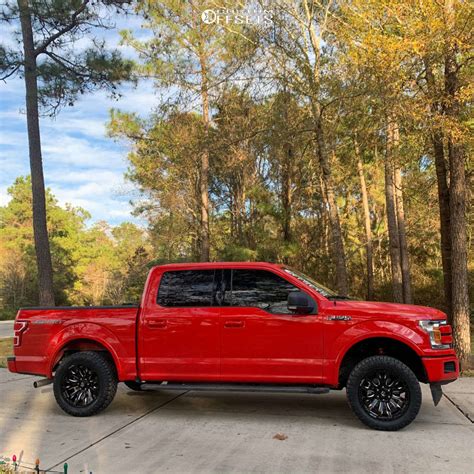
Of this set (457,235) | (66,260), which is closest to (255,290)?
(457,235)

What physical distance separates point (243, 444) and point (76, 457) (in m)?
1.62

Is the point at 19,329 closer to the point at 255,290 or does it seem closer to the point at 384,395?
the point at 255,290

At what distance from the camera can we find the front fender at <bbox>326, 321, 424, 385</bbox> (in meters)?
5.50

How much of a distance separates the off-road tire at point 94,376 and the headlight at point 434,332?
378 cm

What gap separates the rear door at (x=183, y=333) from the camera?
19.7 feet

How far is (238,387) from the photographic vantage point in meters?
5.85

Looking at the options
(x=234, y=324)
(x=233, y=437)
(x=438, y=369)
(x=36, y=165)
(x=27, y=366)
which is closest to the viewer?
(x=233, y=437)

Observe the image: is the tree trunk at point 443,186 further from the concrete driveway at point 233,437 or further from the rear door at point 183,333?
the rear door at point 183,333

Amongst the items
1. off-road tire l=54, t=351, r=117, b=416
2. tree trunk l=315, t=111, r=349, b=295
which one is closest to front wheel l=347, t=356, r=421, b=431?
off-road tire l=54, t=351, r=117, b=416

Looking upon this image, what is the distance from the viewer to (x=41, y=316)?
652cm

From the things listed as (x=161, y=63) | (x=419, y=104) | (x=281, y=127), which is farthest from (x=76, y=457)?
(x=161, y=63)

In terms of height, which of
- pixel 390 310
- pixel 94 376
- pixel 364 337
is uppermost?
pixel 390 310

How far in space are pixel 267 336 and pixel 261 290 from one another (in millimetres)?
575

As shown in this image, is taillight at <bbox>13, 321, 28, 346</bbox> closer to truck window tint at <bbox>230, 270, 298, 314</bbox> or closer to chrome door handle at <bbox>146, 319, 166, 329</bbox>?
chrome door handle at <bbox>146, 319, 166, 329</bbox>
